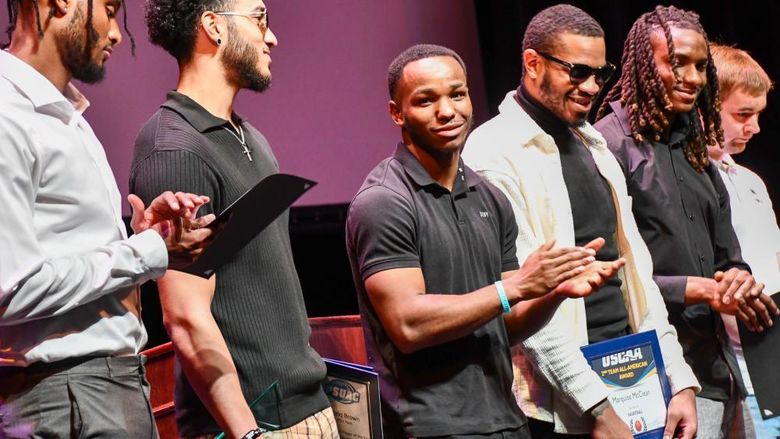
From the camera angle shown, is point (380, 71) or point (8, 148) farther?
point (380, 71)

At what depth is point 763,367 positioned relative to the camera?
10.8ft

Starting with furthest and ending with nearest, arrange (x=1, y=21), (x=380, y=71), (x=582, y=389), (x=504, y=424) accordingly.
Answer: (x=380, y=71) → (x=1, y=21) → (x=582, y=389) → (x=504, y=424)

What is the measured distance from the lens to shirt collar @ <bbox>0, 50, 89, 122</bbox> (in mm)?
1831

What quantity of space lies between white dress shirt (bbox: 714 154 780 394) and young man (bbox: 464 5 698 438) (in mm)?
699

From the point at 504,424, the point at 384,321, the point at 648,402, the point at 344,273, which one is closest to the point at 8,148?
the point at 384,321

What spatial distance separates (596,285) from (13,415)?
129 cm

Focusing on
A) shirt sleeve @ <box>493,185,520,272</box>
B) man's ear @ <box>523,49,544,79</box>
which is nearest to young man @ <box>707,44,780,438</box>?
man's ear @ <box>523,49,544,79</box>

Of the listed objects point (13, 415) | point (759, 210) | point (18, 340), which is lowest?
point (759, 210)

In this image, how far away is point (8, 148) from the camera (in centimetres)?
172

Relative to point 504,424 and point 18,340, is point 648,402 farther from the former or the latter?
point 18,340

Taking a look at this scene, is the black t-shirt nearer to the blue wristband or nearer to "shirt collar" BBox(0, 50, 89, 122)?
the blue wristband

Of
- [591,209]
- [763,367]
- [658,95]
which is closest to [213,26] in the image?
[591,209]

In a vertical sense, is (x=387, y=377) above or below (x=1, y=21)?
below

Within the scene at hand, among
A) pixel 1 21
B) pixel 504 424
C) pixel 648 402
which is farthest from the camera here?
pixel 1 21
